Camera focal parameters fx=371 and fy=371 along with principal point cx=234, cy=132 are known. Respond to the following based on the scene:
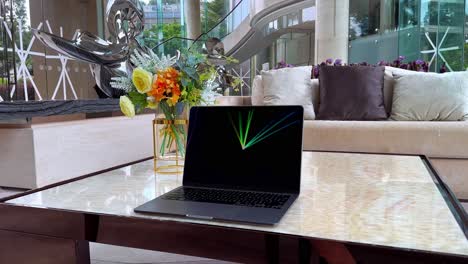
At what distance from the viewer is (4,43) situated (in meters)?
4.20

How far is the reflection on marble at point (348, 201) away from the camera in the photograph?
72 centimetres

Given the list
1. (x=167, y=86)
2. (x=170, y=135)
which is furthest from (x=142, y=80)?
(x=170, y=135)

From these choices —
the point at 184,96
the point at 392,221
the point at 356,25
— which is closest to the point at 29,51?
the point at 184,96

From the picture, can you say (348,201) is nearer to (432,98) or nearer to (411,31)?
(432,98)

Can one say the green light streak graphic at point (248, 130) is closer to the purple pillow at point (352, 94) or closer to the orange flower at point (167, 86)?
the orange flower at point (167, 86)

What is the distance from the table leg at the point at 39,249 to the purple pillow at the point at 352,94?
8.10ft

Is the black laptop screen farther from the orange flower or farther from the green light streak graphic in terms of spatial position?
the orange flower

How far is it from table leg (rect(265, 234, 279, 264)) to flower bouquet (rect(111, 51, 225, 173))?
68cm

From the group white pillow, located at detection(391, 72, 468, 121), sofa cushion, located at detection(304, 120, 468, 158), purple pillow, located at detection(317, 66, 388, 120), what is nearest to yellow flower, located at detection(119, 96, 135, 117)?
sofa cushion, located at detection(304, 120, 468, 158)

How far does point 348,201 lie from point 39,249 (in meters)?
0.81

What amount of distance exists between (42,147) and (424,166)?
198 centimetres

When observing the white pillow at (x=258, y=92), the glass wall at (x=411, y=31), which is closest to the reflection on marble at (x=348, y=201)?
the white pillow at (x=258, y=92)

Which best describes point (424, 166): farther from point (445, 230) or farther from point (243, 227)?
point (243, 227)

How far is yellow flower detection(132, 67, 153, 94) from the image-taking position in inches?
49.1
